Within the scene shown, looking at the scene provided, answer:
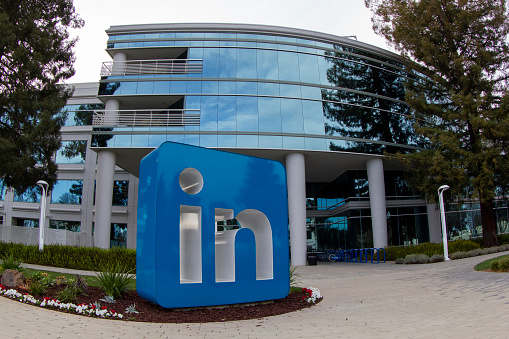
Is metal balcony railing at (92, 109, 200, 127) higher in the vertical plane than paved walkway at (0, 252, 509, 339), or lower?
higher

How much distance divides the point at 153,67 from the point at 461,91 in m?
21.6

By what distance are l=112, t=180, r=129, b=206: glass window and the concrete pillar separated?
2642 centimetres

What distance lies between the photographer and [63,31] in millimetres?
25172

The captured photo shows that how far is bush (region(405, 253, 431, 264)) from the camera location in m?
21.2

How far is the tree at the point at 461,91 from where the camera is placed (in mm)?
23219

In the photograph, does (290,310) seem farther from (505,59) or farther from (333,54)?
(505,59)

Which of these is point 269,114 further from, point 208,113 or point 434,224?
point 434,224

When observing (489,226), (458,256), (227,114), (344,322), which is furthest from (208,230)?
(489,226)

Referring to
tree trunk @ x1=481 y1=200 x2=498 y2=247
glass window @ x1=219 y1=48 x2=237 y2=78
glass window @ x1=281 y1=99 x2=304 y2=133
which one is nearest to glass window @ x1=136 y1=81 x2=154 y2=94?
glass window @ x1=219 y1=48 x2=237 y2=78

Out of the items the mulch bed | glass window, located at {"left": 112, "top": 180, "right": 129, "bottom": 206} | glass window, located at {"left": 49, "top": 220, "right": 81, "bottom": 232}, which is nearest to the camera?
the mulch bed

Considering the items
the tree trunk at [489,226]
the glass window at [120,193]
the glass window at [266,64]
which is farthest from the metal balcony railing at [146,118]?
the tree trunk at [489,226]

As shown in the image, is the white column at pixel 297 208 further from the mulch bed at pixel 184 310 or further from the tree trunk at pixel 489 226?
the mulch bed at pixel 184 310

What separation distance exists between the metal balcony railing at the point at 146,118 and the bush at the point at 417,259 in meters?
15.7

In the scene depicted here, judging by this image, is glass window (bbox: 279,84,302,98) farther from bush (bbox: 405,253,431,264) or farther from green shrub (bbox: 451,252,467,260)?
green shrub (bbox: 451,252,467,260)
